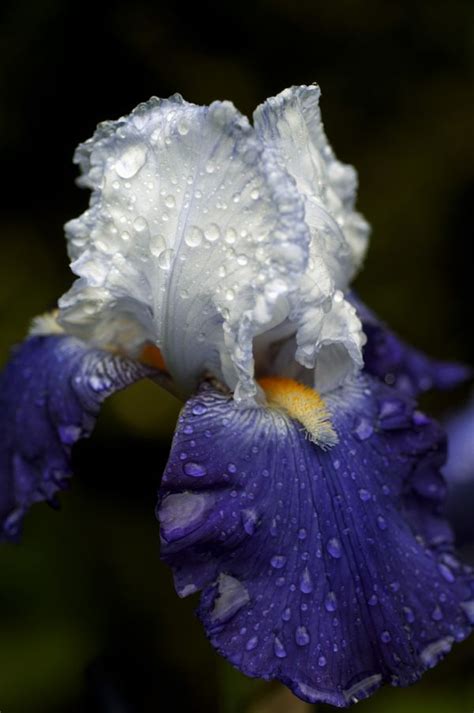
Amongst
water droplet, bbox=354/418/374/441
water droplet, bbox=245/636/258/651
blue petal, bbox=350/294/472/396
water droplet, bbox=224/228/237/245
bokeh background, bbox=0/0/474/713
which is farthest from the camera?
bokeh background, bbox=0/0/474/713

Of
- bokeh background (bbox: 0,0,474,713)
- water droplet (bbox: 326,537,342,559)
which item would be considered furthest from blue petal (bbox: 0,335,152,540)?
bokeh background (bbox: 0,0,474,713)

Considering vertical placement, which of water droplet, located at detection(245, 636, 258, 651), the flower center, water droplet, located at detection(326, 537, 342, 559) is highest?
the flower center

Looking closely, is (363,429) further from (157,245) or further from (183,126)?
(183,126)

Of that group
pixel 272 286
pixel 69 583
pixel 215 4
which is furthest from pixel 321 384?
pixel 215 4

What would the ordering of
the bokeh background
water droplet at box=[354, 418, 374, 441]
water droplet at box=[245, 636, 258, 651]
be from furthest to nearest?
the bokeh background, water droplet at box=[354, 418, 374, 441], water droplet at box=[245, 636, 258, 651]

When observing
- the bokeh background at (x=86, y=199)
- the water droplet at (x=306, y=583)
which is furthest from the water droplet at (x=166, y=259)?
the bokeh background at (x=86, y=199)

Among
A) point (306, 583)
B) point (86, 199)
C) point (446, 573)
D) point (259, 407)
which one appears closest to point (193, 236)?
point (259, 407)

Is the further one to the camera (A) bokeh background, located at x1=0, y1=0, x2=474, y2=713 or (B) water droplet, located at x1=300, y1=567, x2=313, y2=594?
(A) bokeh background, located at x1=0, y1=0, x2=474, y2=713

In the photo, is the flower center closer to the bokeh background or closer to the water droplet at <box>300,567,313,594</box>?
the water droplet at <box>300,567,313,594</box>
